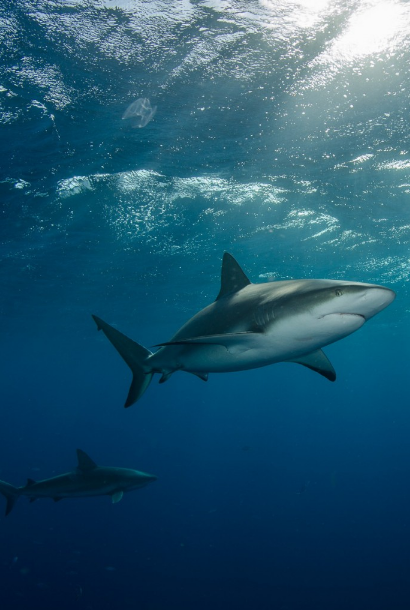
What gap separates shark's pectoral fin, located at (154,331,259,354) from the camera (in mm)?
3393

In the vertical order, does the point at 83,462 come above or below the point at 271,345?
below

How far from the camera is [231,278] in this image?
498cm

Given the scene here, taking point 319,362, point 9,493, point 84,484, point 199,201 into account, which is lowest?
point 84,484

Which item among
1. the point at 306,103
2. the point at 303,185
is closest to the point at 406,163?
the point at 303,185

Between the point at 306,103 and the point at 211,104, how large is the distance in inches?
98.5

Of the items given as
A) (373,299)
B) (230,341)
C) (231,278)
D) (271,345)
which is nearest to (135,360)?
(231,278)

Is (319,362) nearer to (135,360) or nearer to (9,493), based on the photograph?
(135,360)

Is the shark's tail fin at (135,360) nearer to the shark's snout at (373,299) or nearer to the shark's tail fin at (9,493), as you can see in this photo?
the shark's snout at (373,299)

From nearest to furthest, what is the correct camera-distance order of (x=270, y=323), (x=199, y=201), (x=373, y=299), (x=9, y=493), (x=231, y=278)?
(x=373, y=299)
(x=270, y=323)
(x=231, y=278)
(x=9, y=493)
(x=199, y=201)

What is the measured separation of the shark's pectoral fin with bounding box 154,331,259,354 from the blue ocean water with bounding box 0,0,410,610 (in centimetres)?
684

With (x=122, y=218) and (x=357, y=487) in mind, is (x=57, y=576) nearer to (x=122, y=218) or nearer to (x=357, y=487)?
(x=122, y=218)

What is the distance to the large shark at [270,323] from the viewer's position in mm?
2872

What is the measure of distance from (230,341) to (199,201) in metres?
12.0

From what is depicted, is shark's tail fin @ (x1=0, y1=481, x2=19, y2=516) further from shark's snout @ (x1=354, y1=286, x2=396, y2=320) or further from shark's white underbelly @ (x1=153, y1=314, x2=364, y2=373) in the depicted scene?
shark's snout @ (x1=354, y1=286, x2=396, y2=320)
